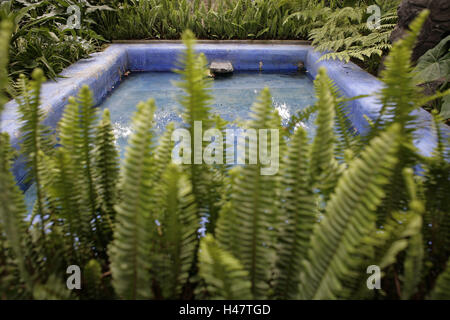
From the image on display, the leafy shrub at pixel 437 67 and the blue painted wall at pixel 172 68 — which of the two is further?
the blue painted wall at pixel 172 68

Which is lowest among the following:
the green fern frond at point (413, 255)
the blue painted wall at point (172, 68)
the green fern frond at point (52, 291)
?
the blue painted wall at point (172, 68)

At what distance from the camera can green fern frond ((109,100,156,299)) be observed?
448mm

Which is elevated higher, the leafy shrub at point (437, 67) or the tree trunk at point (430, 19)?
the tree trunk at point (430, 19)

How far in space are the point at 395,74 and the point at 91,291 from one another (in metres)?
0.65

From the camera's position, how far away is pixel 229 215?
0.52m

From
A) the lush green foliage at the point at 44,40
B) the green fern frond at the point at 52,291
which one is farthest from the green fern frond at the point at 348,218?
the lush green foliage at the point at 44,40

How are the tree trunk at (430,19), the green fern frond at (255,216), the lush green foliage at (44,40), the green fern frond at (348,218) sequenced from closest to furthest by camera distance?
the green fern frond at (348,218) → the green fern frond at (255,216) → the tree trunk at (430,19) → the lush green foliage at (44,40)

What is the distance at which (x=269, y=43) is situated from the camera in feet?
17.1

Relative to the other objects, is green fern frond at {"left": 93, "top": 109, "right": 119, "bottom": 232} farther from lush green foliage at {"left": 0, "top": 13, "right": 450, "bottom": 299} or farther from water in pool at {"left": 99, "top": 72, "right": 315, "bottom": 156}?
water in pool at {"left": 99, "top": 72, "right": 315, "bottom": 156}

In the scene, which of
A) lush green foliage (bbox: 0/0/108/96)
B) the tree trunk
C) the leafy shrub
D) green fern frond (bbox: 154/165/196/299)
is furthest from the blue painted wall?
green fern frond (bbox: 154/165/196/299)

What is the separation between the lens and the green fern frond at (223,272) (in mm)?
437

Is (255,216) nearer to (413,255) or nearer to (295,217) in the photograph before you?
(295,217)

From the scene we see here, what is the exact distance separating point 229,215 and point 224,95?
3682 millimetres

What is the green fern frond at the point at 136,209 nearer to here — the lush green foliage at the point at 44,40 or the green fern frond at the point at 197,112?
the green fern frond at the point at 197,112
